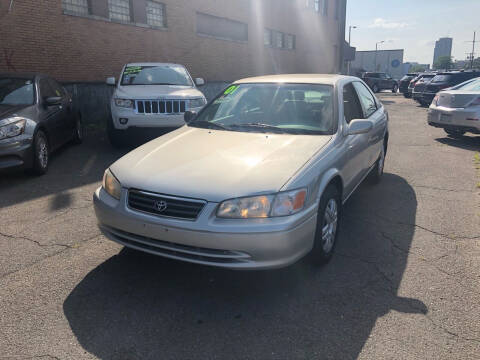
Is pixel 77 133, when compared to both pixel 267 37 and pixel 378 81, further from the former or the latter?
pixel 378 81

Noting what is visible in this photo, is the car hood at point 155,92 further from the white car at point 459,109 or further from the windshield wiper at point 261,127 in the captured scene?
the white car at point 459,109

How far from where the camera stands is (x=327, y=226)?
11.2 feet

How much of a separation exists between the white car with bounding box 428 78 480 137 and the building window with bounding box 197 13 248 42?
35.3ft

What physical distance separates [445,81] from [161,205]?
17.7 metres

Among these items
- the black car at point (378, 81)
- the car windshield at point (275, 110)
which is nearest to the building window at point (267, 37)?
the black car at point (378, 81)

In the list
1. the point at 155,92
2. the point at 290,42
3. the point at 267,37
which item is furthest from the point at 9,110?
the point at 290,42

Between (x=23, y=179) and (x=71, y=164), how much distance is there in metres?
1.08

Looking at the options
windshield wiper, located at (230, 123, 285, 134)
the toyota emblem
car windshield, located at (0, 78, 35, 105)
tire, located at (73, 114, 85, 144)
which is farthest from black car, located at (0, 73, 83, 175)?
the toyota emblem

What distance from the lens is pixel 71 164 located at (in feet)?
23.2

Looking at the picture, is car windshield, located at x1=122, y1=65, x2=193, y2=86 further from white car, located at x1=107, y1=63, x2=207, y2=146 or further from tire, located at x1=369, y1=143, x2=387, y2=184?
tire, located at x1=369, y1=143, x2=387, y2=184

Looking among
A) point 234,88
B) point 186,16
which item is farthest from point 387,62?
point 234,88

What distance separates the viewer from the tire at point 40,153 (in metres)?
6.04

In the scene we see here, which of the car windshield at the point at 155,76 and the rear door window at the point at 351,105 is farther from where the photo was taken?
the car windshield at the point at 155,76

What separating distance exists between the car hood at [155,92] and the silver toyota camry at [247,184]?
3.78m
